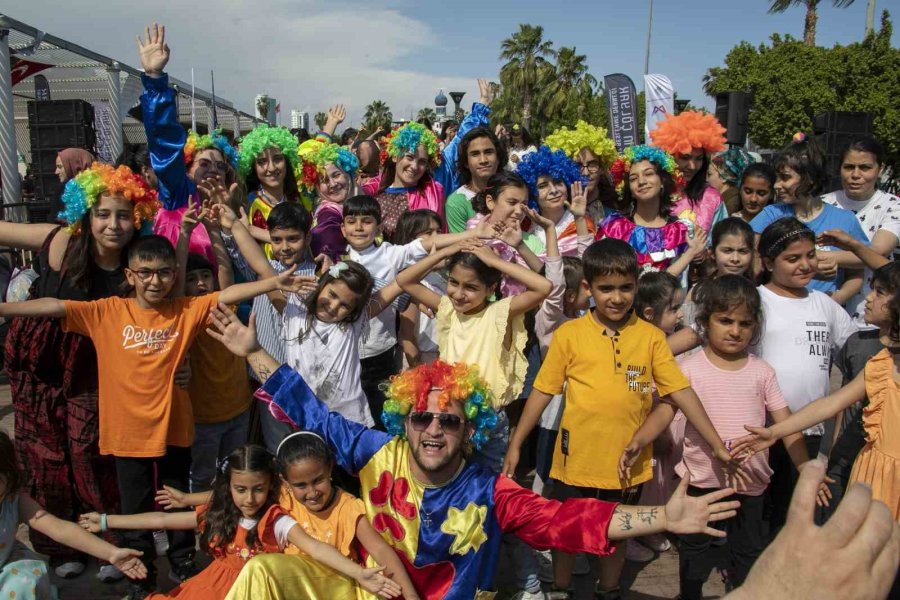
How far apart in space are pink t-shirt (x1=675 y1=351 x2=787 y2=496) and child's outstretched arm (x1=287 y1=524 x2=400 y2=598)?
1658 millimetres

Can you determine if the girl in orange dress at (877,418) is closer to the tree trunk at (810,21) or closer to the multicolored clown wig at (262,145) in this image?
the multicolored clown wig at (262,145)

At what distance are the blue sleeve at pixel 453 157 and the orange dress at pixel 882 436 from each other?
4.04m

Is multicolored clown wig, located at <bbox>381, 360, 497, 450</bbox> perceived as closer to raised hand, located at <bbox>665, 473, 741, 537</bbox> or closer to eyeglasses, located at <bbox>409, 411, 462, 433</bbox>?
eyeglasses, located at <bbox>409, 411, 462, 433</bbox>

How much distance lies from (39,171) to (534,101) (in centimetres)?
4223

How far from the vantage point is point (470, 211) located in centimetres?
508

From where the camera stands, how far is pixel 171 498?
3.18 meters

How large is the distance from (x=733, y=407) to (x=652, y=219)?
183 centimetres

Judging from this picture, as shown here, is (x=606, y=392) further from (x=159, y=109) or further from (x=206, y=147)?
(x=206, y=147)

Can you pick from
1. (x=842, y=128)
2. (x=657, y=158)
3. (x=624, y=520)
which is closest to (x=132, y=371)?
(x=624, y=520)

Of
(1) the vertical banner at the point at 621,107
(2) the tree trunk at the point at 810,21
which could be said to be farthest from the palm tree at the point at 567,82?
(1) the vertical banner at the point at 621,107

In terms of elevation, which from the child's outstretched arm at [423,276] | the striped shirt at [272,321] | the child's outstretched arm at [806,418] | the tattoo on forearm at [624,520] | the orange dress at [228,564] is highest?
the child's outstretched arm at [423,276]

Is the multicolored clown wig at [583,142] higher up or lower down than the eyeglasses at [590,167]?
higher up

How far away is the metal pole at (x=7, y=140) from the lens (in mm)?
9961

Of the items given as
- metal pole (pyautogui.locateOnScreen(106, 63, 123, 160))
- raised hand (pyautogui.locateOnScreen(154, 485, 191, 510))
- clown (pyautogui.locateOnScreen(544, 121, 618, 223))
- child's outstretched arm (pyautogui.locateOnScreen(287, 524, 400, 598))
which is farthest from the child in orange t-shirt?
metal pole (pyautogui.locateOnScreen(106, 63, 123, 160))
